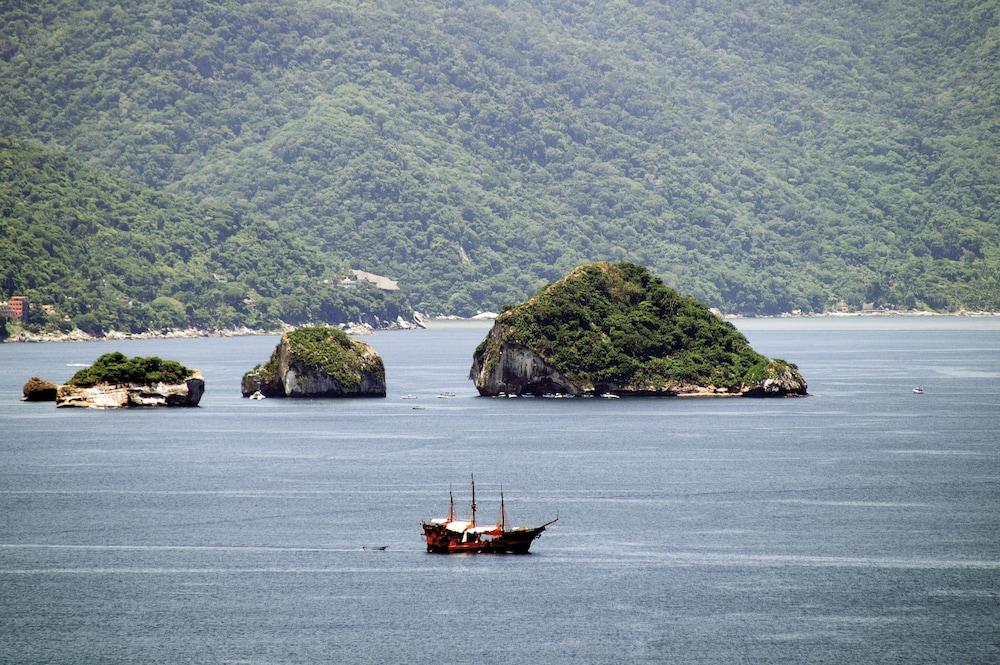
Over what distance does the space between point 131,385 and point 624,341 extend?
5157 centimetres

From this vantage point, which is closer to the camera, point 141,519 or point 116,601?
point 116,601

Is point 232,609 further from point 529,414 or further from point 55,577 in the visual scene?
point 529,414

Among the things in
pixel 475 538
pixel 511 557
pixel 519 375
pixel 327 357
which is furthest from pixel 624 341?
pixel 511 557

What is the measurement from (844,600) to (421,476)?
47.0 meters

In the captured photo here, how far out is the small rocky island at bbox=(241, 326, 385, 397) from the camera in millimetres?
175000

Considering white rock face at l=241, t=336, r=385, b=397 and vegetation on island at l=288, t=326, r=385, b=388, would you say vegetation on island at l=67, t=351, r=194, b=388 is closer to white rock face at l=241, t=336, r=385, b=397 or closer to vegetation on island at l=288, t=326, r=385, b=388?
white rock face at l=241, t=336, r=385, b=397

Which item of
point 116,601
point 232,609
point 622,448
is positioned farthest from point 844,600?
point 622,448

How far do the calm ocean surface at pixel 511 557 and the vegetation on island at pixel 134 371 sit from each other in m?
13.2

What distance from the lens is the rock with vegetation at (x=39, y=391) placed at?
180 meters

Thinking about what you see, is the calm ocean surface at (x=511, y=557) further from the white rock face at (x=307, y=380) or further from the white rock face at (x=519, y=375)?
the white rock face at (x=307, y=380)

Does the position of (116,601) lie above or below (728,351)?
below

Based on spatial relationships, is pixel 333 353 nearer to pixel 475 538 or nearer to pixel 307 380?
pixel 307 380

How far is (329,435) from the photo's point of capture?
150 meters

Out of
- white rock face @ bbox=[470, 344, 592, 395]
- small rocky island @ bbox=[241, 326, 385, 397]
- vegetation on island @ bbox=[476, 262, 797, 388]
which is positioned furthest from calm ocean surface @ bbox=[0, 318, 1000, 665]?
Answer: white rock face @ bbox=[470, 344, 592, 395]
